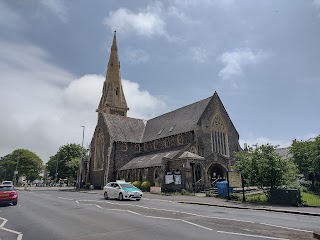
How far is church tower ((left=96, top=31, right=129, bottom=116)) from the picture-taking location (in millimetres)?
57156

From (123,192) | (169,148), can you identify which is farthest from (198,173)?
(123,192)

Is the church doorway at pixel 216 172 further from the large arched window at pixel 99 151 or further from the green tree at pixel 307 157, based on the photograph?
the large arched window at pixel 99 151

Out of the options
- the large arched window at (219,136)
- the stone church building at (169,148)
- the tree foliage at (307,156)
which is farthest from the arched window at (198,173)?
the tree foliage at (307,156)

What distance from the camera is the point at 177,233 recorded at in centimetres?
816

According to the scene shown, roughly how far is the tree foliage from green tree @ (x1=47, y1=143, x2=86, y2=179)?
5577cm

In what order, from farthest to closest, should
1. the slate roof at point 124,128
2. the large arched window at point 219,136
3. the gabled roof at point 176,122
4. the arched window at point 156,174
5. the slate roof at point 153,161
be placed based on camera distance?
the slate roof at point 124,128 < the large arched window at point 219,136 < the gabled roof at point 176,122 < the arched window at point 156,174 < the slate roof at point 153,161

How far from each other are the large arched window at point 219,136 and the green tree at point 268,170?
15.7m

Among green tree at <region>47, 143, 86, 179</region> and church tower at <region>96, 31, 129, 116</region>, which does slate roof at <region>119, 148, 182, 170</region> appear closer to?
church tower at <region>96, 31, 129, 116</region>

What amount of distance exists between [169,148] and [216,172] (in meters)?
7.59

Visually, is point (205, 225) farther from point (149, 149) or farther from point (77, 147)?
point (77, 147)

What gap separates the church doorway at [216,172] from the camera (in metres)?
33.1

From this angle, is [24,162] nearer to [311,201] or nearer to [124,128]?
[124,128]

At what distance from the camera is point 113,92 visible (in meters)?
58.7

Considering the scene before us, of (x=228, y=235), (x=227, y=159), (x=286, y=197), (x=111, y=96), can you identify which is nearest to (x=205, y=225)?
(x=228, y=235)
